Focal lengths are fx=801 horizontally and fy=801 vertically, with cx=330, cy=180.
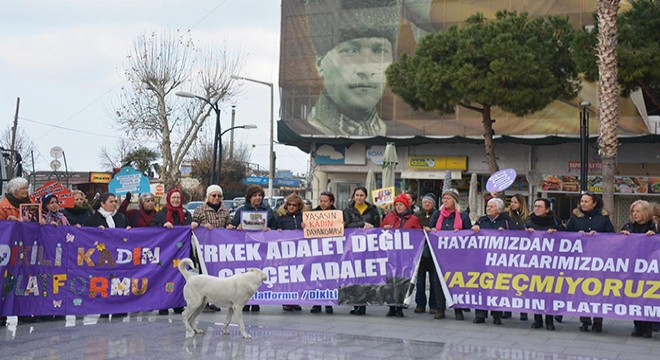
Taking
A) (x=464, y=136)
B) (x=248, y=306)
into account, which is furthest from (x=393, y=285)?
(x=464, y=136)

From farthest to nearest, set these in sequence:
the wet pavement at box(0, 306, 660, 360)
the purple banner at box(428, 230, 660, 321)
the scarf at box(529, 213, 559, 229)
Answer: the scarf at box(529, 213, 559, 229) → the purple banner at box(428, 230, 660, 321) → the wet pavement at box(0, 306, 660, 360)

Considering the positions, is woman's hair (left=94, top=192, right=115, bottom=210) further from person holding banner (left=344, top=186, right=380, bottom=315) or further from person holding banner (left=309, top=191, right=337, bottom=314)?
person holding banner (left=344, top=186, right=380, bottom=315)

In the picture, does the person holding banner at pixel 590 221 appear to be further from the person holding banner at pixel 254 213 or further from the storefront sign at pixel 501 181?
the person holding banner at pixel 254 213

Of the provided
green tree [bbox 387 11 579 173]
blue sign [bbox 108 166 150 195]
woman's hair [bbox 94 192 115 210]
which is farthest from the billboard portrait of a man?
woman's hair [bbox 94 192 115 210]

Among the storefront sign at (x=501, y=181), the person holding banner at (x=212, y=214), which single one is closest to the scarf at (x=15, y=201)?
the person holding banner at (x=212, y=214)

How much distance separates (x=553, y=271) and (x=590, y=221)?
78cm

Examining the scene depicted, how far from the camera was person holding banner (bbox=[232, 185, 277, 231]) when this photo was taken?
1088 centimetres

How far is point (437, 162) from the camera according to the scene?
3628 cm

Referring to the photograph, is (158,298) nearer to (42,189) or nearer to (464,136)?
(42,189)

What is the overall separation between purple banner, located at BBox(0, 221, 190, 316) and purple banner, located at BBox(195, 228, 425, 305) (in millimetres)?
577

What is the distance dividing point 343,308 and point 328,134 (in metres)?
26.9

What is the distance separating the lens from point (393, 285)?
10.6m

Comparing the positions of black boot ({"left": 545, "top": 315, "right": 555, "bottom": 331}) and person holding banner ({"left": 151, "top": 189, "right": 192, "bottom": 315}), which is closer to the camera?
black boot ({"left": 545, "top": 315, "right": 555, "bottom": 331})

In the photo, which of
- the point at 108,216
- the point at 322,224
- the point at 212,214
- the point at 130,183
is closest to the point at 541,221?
the point at 322,224
